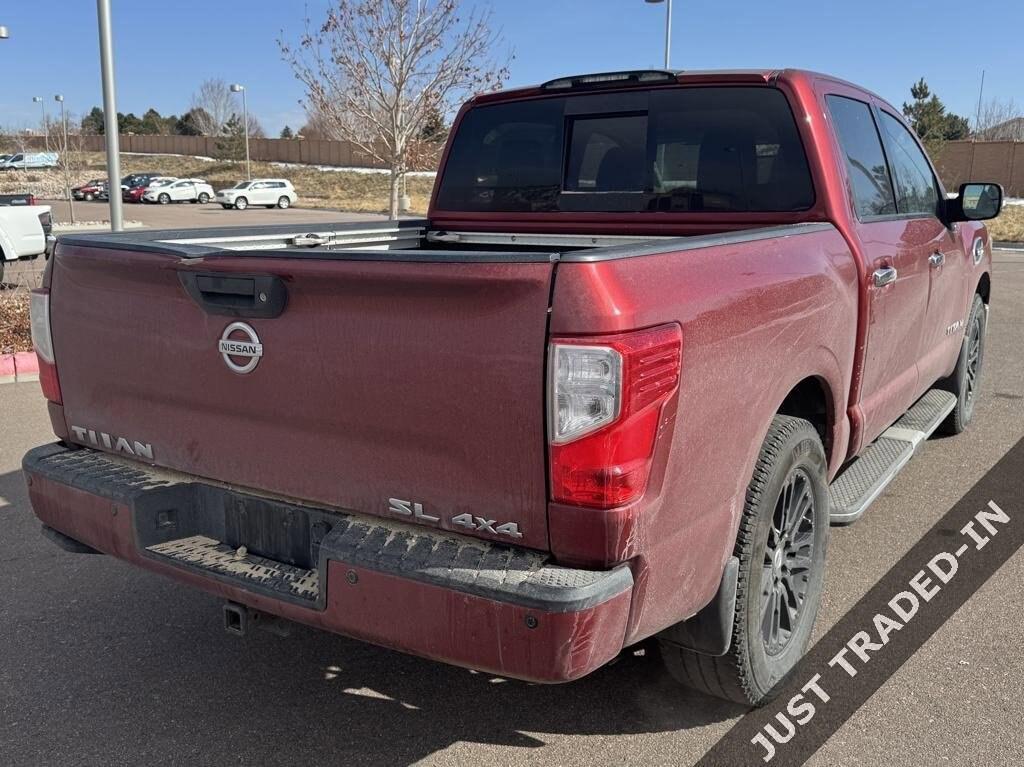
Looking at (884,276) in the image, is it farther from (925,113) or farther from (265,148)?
(265,148)

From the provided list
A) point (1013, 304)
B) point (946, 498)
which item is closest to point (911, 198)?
point (946, 498)

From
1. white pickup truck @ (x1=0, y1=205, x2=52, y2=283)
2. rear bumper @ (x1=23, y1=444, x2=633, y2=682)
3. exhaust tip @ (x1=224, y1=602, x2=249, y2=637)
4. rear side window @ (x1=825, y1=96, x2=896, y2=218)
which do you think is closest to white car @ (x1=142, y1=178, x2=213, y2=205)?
white pickup truck @ (x1=0, y1=205, x2=52, y2=283)

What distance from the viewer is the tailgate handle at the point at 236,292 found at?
2.40 meters

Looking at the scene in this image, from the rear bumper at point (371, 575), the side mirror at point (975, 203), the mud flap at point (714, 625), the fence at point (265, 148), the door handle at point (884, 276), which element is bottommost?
the mud flap at point (714, 625)

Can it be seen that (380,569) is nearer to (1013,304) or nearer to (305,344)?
(305,344)

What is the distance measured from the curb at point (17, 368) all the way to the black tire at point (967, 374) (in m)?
7.03

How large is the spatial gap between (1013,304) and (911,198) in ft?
32.1

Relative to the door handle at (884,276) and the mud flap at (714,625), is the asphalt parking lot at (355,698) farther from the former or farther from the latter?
the door handle at (884,276)

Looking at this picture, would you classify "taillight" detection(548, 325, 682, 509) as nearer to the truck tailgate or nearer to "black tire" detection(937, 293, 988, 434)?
the truck tailgate

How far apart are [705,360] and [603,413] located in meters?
0.38

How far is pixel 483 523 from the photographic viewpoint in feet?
7.27

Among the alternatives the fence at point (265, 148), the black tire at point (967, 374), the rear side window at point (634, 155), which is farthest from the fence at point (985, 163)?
the rear side window at point (634, 155)

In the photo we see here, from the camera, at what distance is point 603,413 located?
6.76 ft

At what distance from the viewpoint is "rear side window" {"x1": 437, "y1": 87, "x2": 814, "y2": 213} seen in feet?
11.9
